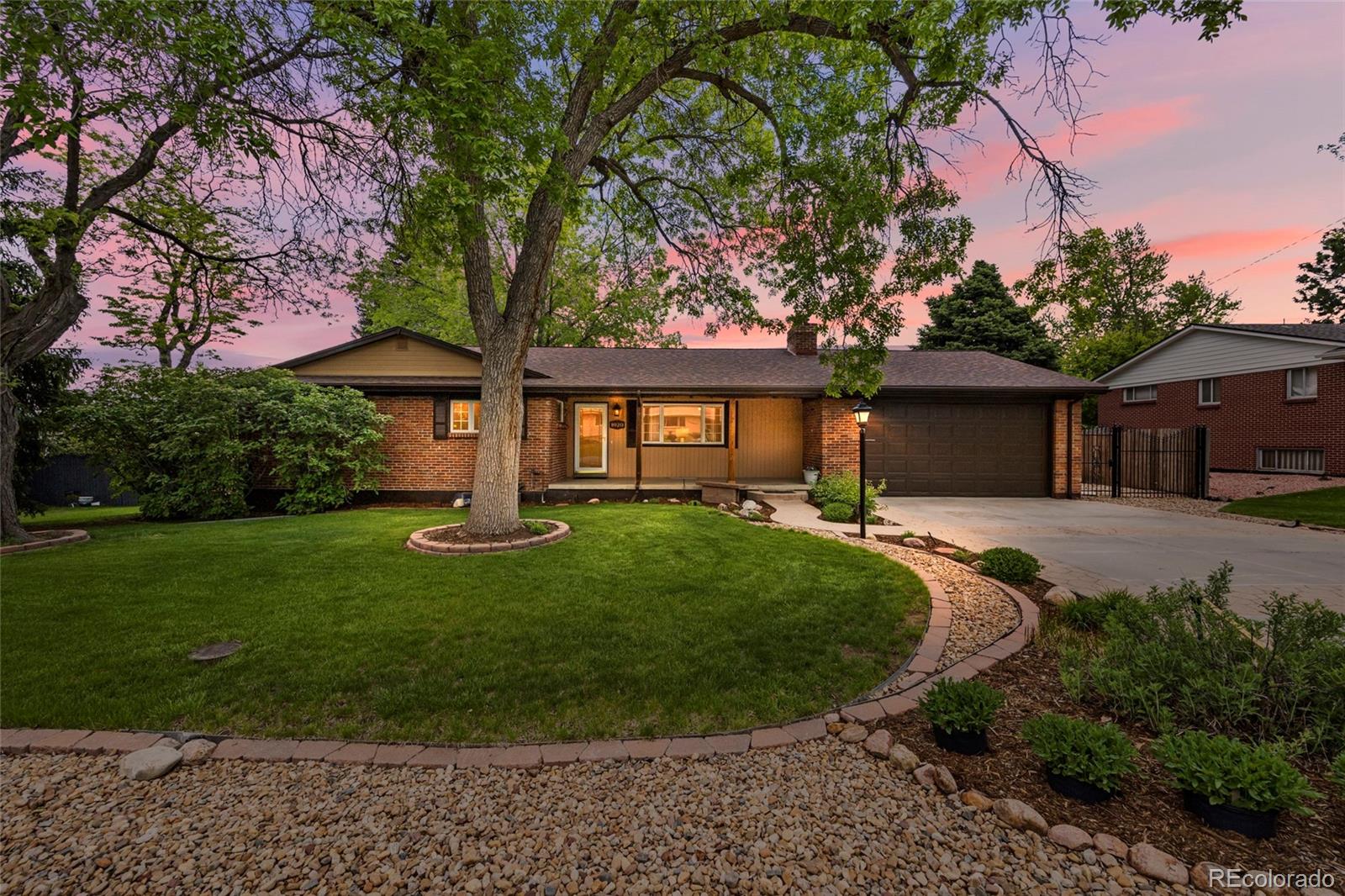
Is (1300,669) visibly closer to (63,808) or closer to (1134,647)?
(1134,647)

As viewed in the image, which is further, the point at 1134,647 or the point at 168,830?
the point at 1134,647

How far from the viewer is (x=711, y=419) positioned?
42.6ft

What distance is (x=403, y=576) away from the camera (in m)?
5.02

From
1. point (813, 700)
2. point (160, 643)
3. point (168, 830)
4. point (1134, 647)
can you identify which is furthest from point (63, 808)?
point (1134, 647)

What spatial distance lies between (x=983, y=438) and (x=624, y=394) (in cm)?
877

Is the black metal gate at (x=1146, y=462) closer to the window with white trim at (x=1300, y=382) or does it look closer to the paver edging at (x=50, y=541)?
the window with white trim at (x=1300, y=382)

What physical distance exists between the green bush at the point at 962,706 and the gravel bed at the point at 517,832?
0.36 metres

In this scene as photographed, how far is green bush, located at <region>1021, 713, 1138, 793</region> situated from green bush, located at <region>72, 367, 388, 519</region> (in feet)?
34.8

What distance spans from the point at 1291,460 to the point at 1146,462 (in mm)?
5203

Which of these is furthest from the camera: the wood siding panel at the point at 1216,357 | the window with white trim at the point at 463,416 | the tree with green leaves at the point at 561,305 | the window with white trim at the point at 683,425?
the tree with green leaves at the point at 561,305

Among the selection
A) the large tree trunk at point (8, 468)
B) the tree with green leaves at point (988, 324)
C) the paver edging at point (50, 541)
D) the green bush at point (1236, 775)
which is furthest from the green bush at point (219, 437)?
the tree with green leaves at point (988, 324)

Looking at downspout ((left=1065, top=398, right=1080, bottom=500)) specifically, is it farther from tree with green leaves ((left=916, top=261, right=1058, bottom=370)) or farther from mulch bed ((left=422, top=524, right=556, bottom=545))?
mulch bed ((left=422, top=524, right=556, bottom=545))

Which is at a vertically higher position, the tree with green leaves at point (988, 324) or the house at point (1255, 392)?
the tree with green leaves at point (988, 324)

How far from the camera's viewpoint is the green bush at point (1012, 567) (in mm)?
5062
